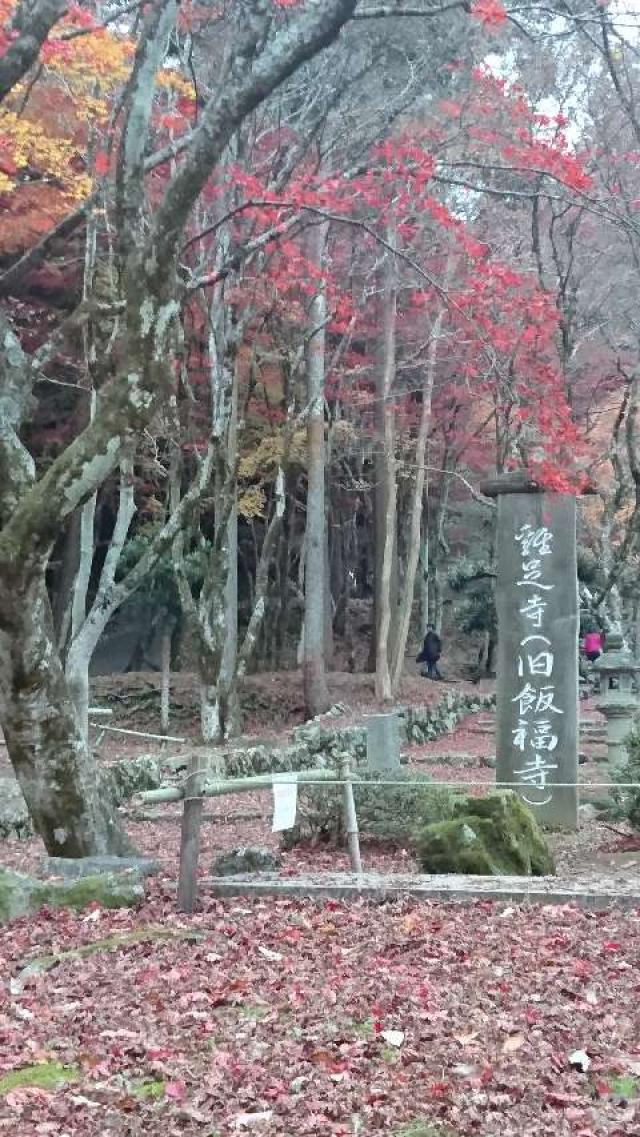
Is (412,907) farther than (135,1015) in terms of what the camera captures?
Yes

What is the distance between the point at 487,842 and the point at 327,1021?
310 centimetres

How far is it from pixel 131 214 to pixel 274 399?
47.5ft

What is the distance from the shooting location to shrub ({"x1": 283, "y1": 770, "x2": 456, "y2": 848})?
882 cm

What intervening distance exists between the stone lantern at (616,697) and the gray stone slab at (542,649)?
9.83 feet

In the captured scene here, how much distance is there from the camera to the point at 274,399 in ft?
70.5

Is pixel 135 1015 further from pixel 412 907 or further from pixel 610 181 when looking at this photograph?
pixel 610 181

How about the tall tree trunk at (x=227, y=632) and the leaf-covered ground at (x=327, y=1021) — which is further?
the tall tree trunk at (x=227, y=632)

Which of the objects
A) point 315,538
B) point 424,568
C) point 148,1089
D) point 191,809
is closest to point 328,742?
point 315,538

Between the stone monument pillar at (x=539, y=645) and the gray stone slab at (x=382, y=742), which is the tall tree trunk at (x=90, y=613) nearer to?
the gray stone slab at (x=382, y=742)

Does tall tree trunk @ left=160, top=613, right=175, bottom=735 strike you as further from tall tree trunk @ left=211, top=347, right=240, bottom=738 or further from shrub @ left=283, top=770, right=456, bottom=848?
shrub @ left=283, top=770, right=456, bottom=848

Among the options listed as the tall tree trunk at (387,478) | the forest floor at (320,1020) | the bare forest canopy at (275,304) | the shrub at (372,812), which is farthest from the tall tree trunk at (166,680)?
the forest floor at (320,1020)

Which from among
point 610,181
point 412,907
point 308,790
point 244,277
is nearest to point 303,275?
point 244,277

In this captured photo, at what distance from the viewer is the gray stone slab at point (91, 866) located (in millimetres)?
6709

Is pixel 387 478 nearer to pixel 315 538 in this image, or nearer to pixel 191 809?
pixel 315 538
